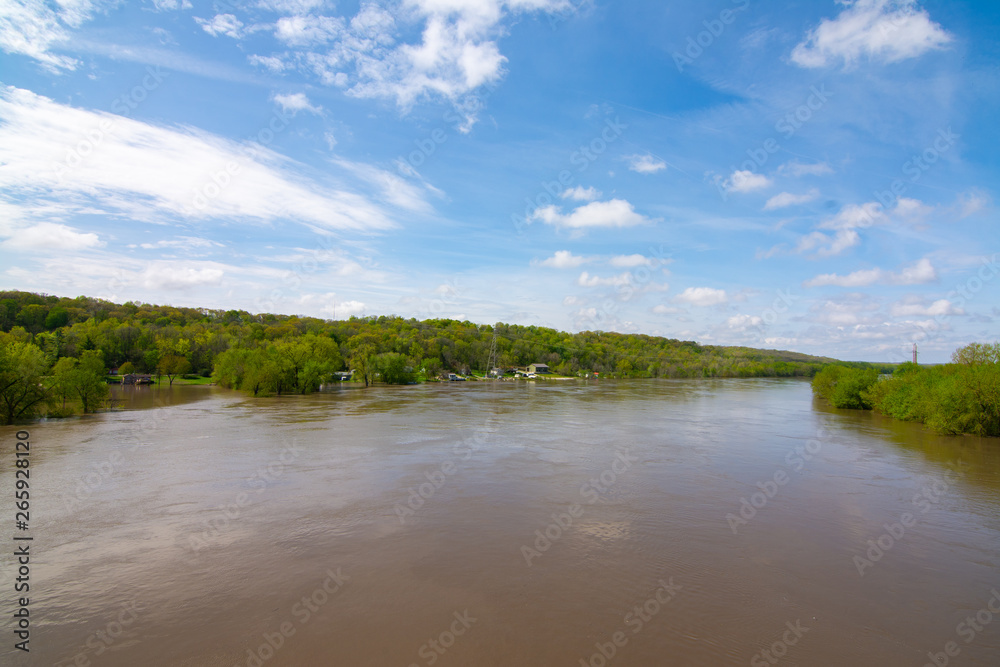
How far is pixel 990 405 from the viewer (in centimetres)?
2436

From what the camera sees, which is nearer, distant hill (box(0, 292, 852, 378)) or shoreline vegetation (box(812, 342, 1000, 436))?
shoreline vegetation (box(812, 342, 1000, 436))

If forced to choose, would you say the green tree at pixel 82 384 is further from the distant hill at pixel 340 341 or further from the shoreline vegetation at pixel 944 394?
the shoreline vegetation at pixel 944 394

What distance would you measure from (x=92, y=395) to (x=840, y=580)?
35137 millimetres

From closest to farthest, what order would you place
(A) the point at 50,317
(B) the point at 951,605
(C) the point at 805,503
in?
1. (B) the point at 951,605
2. (C) the point at 805,503
3. (A) the point at 50,317

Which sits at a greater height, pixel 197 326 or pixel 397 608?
pixel 197 326

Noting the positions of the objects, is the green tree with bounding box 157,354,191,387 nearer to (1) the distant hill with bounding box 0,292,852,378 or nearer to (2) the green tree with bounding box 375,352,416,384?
(1) the distant hill with bounding box 0,292,852,378

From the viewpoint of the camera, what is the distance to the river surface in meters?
6.45

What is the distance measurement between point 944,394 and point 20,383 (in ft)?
150

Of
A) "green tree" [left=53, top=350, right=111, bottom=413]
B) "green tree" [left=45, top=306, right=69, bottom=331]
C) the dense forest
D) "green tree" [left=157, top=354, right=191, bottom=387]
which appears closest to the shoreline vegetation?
the dense forest

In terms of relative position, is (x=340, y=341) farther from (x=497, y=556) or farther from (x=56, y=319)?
(x=497, y=556)

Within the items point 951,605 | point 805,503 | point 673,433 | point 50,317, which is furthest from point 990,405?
point 50,317

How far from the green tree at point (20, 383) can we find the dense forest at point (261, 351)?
2.0 inches

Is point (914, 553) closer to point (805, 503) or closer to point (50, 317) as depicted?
point (805, 503)

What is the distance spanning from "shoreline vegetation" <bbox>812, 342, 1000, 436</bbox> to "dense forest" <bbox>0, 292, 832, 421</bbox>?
45335 mm
